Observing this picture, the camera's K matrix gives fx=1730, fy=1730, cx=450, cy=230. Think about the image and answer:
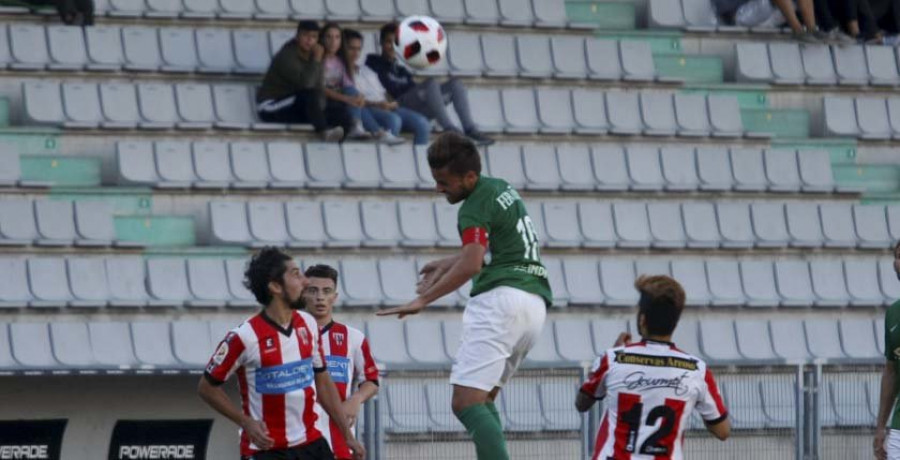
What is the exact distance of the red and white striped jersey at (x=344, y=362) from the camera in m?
7.48

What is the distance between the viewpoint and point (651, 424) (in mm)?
6070

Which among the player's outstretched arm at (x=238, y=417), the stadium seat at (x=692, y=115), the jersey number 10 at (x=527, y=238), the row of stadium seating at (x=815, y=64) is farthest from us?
the row of stadium seating at (x=815, y=64)

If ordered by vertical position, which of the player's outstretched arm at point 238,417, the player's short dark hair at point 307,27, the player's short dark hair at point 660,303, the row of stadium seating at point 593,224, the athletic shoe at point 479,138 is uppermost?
the player's short dark hair at point 307,27

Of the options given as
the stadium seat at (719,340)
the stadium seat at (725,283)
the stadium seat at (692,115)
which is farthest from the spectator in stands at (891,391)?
the stadium seat at (692,115)

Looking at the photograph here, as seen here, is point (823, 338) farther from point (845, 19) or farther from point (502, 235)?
point (502, 235)

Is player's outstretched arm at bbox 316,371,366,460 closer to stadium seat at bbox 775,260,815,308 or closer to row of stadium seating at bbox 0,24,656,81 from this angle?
row of stadium seating at bbox 0,24,656,81

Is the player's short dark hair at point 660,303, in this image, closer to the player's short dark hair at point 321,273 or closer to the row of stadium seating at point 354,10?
the player's short dark hair at point 321,273

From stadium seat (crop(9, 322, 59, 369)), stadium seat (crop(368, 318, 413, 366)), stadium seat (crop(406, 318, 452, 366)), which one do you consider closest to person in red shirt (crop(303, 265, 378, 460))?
stadium seat (crop(9, 322, 59, 369))

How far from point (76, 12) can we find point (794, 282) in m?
6.03

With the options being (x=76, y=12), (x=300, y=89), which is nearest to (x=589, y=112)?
(x=300, y=89)

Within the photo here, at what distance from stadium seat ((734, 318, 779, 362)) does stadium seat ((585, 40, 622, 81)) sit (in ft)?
8.23

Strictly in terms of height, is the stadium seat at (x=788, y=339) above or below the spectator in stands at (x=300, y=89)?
below

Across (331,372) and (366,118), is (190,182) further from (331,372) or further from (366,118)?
(331,372)

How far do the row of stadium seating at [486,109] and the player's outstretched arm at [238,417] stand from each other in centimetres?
685
